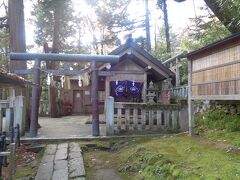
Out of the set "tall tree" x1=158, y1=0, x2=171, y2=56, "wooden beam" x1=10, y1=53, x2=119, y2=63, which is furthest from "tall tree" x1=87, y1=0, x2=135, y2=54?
"wooden beam" x1=10, y1=53, x2=119, y2=63

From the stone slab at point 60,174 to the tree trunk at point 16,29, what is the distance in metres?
8.18

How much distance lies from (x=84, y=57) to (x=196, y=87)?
4581mm

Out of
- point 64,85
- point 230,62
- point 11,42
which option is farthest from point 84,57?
point 230,62

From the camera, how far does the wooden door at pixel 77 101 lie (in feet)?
93.5

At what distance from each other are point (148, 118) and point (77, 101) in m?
16.4

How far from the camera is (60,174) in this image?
7457mm

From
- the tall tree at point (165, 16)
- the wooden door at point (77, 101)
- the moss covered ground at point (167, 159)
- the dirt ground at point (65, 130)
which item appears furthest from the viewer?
the tall tree at point (165, 16)

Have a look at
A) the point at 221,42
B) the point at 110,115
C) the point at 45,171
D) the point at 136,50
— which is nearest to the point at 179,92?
the point at 136,50

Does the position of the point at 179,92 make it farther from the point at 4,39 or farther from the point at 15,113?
the point at 4,39

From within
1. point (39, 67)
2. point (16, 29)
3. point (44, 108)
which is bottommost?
point (44, 108)

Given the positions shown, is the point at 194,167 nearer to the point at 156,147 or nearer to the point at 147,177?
the point at 147,177

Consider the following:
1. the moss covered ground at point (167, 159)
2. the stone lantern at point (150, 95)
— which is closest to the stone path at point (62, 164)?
the moss covered ground at point (167, 159)

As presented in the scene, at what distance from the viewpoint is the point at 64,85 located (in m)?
15.4

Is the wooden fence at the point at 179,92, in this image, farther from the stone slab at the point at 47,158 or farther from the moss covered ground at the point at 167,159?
the stone slab at the point at 47,158
